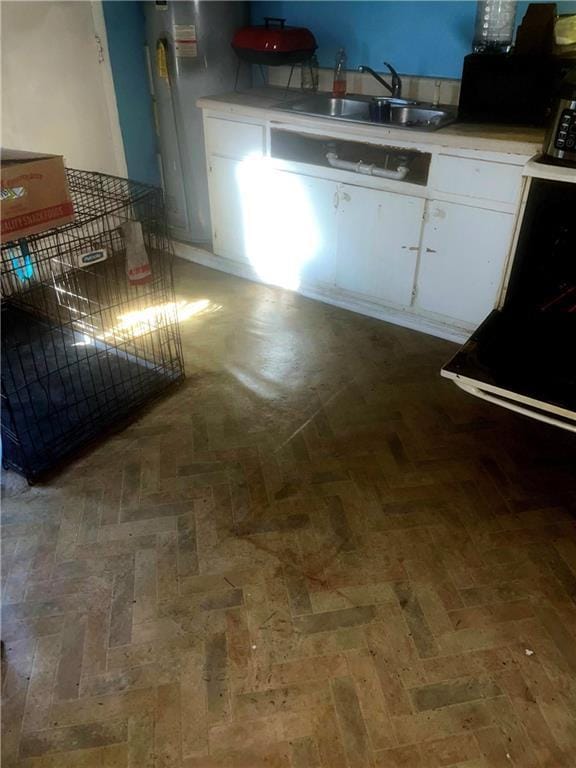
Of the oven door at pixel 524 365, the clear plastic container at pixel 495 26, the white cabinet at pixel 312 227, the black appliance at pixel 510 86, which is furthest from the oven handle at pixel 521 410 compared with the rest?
the clear plastic container at pixel 495 26

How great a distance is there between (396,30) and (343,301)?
4.64 feet

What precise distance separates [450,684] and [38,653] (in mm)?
1089

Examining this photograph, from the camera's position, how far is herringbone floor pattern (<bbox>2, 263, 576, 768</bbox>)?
1379 mm

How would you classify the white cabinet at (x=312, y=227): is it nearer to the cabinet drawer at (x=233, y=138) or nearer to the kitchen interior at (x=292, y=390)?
the kitchen interior at (x=292, y=390)

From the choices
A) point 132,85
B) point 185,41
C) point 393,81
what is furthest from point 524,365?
point 132,85

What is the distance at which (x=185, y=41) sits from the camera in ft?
10.5

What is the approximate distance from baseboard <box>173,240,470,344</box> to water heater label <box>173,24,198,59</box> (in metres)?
1.10

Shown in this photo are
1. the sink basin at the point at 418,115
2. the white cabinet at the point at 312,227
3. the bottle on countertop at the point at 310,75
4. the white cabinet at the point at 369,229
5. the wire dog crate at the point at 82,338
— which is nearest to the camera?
the wire dog crate at the point at 82,338

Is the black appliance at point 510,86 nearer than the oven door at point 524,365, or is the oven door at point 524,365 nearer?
the oven door at point 524,365

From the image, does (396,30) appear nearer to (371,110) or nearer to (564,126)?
(371,110)

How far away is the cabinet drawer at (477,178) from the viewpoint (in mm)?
Result: 2350

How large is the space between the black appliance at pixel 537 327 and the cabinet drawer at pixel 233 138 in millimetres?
1530

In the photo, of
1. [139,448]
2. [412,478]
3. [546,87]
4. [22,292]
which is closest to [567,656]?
[412,478]

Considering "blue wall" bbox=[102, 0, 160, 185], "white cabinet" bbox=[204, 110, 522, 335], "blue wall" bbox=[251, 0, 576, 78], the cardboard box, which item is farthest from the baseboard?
the cardboard box
